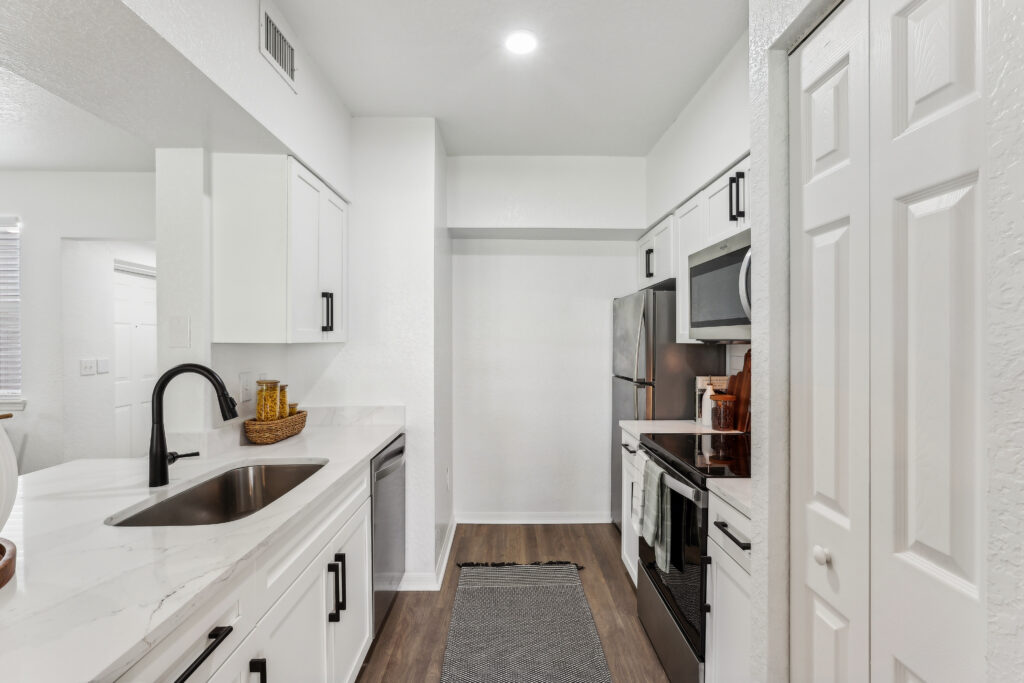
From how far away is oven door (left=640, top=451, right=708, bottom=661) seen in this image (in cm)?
164

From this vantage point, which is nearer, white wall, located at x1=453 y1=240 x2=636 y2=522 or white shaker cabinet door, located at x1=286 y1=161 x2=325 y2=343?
white shaker cabinet door, located at x1=286 y1=161 x2=325 y2=343

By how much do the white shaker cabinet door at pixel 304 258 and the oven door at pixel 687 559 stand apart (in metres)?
1.65

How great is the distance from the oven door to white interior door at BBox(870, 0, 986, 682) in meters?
0.79

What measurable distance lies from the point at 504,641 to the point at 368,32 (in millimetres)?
2655

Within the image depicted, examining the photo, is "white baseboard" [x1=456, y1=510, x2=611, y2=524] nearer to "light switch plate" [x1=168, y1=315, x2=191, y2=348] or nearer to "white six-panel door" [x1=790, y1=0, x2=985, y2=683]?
"light switch plate" [x1=168, y1=315, x2=191, y2=348]

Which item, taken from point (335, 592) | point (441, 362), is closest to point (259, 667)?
point (335, 592)

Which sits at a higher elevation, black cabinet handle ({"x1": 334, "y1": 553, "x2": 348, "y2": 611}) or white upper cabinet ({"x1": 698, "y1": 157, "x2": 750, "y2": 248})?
→ white upper cabinet ({"x1": 698, "y1": 157, "x2": 750, "y2": 248})

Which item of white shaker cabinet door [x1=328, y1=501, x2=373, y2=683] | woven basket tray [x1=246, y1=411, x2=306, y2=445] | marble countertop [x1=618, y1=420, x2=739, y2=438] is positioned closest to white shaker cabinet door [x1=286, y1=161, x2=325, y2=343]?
woven basket tray [x1=246, y1=411, x2=306, y2=445]

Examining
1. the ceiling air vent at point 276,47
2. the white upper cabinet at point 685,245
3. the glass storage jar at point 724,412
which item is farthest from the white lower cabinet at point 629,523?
the ceiling air vent at point 276,47

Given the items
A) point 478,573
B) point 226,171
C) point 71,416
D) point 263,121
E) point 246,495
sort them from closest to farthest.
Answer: point 263,121, point 246,495, point 226,171, point 71,416, point 478,573

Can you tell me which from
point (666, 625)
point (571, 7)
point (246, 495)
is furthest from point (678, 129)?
point (246, 495)

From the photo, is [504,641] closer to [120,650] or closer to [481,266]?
[120,650]

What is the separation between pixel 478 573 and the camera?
9.44 ft

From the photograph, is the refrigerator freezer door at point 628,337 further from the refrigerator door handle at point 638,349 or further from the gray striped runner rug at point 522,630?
the gray striped runner rug at point 522,630
